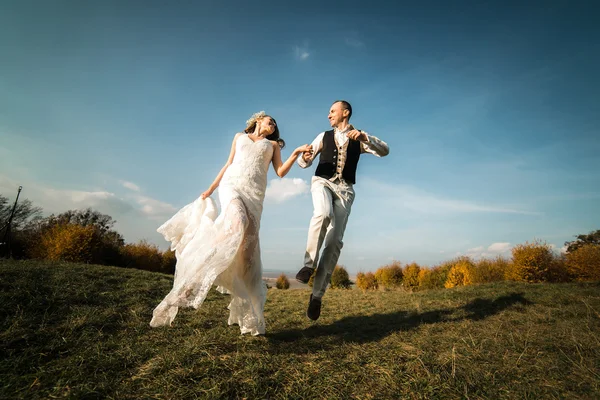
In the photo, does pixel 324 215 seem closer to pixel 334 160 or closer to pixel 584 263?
pixel 334 160

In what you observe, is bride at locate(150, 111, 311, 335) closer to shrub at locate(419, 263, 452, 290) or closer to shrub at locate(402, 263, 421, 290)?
shrub at locate(419, 263, 452, 290)

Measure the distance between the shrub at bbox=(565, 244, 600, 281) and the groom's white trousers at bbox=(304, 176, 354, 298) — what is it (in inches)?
445

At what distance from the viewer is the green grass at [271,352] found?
215 cm

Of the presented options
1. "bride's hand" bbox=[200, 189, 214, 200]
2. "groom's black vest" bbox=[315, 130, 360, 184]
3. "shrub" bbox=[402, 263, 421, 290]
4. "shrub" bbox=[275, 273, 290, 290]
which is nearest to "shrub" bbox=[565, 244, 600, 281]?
"shrub" bbox=[402, 263, 421, 290]

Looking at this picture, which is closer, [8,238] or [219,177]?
[219,177]

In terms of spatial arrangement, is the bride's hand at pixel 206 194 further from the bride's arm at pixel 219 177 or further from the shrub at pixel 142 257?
the shrub at pixel 142 257

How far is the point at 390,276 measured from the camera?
57.9 feet

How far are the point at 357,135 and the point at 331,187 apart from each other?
906 mm

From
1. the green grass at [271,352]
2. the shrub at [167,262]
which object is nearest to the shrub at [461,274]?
the green grass at [271,352]

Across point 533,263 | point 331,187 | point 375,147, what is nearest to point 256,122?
point 331,187

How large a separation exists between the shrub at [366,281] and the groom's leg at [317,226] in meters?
15.3

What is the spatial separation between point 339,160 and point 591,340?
12.8 feet

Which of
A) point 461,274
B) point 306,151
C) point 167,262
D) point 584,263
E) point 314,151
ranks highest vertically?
point 314,151

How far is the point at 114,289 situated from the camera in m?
5.04
